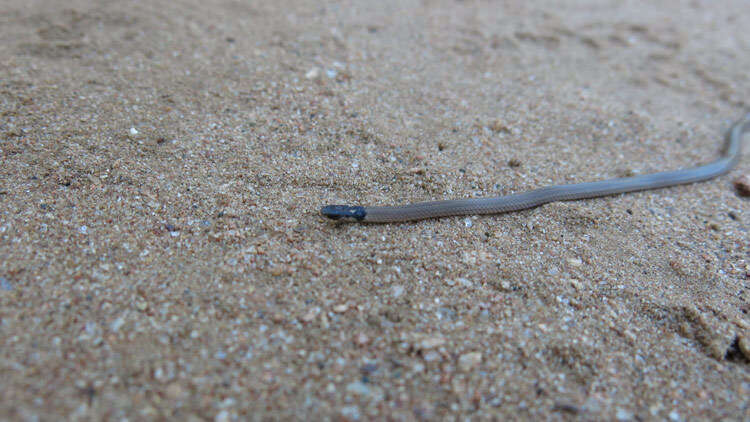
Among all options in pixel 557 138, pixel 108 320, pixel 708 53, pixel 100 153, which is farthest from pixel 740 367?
pixel 708 53

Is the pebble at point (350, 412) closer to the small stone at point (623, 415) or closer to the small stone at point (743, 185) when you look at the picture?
the small stone at point (623, 415)

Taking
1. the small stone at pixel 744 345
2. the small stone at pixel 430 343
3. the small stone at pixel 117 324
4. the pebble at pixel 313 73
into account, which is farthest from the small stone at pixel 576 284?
the pebble at pixel 313 73

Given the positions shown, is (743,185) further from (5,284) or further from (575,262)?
(5,284)

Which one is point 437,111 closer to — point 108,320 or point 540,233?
point 540,233

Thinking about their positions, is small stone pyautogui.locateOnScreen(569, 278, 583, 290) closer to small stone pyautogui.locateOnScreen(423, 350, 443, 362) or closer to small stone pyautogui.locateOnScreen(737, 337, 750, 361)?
small stone pyautogui.locateOnScreen(737, 337, 750, 361)

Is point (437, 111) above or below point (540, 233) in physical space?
above

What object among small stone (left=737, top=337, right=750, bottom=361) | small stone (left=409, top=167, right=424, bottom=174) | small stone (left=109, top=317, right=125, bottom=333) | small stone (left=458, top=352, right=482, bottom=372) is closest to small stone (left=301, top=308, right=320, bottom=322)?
small stone (left=458, top=352, right=482, bottom=372)
